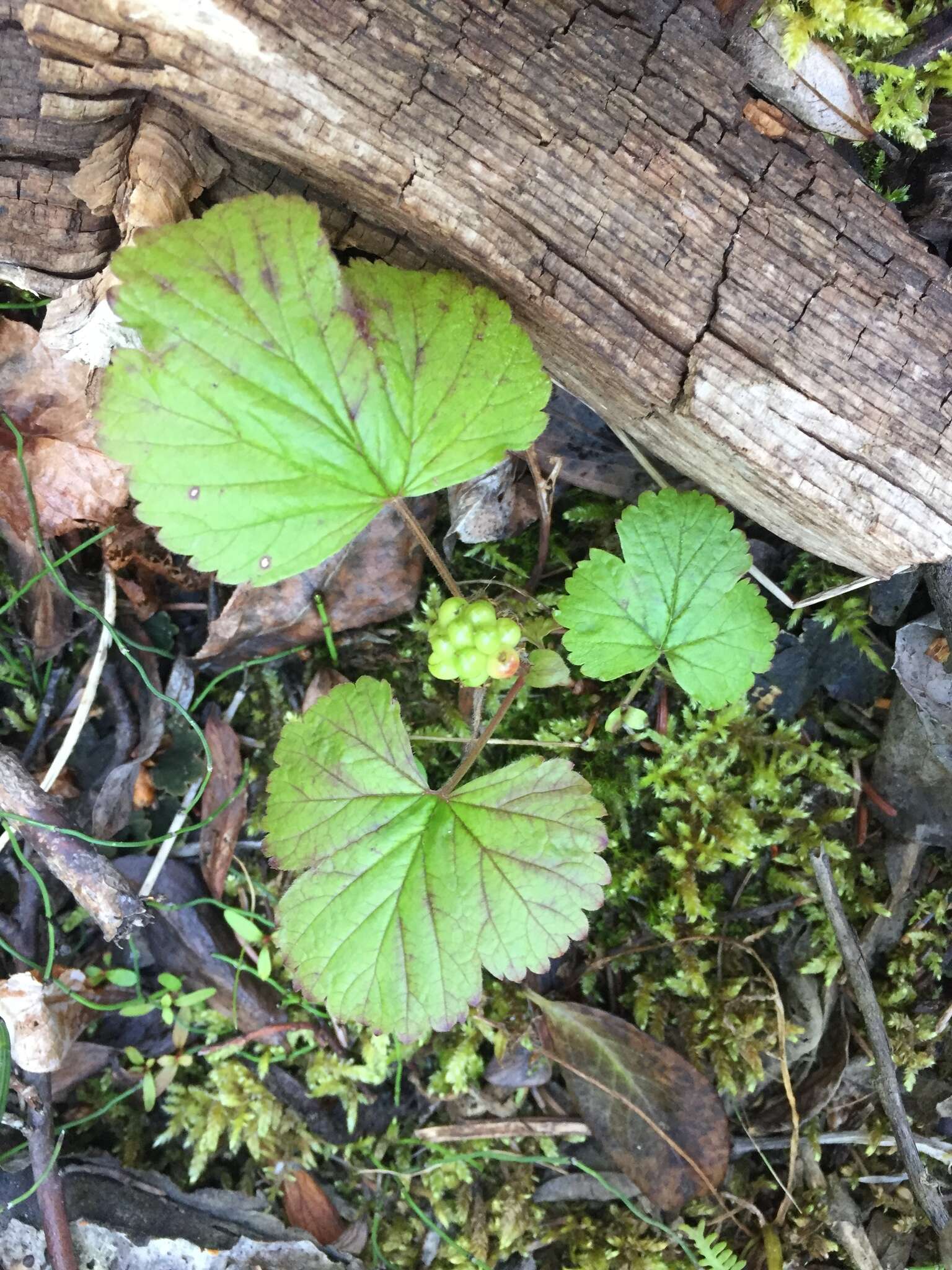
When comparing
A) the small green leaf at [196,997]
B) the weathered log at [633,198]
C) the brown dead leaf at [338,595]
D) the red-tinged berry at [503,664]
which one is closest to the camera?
the weathered log at [633,198]

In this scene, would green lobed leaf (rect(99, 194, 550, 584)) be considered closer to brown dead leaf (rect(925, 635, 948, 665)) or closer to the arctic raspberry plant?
the arctic raspberry plant

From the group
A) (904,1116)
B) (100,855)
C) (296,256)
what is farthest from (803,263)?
(100,855)

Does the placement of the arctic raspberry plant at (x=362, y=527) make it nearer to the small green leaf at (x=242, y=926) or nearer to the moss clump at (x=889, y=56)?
the small green leaf at (x=242, y=926)

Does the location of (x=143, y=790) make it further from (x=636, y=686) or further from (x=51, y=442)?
(x=636, y=686)

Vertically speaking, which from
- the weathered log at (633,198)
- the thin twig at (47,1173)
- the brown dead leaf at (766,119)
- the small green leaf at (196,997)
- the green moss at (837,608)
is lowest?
the thin twig at (47,1173)

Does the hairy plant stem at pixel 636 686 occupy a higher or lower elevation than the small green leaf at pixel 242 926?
higher

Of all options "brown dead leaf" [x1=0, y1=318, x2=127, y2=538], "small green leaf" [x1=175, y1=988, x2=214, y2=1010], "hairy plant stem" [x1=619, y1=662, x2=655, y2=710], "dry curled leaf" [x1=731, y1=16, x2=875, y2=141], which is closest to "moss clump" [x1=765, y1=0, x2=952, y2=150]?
"dry curled leaf" [x1=731, y1=16, x2=875, y2=141]

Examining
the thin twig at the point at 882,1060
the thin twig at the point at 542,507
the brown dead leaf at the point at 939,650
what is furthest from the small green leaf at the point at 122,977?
the brown dead leaf at the point at 939,650

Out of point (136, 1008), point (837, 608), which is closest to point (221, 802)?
point (136, 1008)
